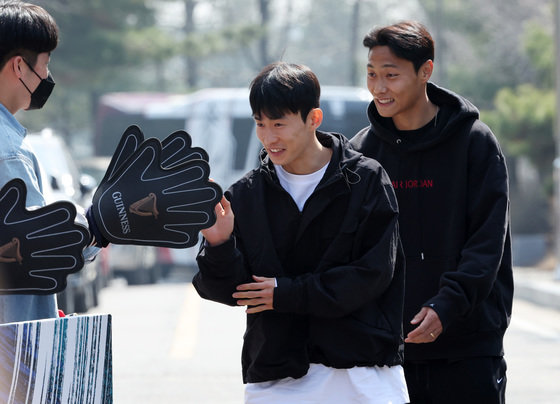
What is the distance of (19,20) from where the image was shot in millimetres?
3131

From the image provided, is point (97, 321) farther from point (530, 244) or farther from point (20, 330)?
point (530, 244)

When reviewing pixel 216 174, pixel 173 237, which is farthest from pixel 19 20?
pixel 216 174

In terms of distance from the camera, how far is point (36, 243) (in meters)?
2.79

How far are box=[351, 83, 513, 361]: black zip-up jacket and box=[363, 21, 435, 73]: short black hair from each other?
0.68 feet

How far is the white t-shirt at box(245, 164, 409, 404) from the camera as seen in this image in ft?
10.9

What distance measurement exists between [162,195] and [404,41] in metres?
1.36

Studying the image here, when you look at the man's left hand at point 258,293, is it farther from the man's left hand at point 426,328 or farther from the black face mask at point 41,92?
the black face mask at point 41,92

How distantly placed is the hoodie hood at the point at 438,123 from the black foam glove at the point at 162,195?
119 cm

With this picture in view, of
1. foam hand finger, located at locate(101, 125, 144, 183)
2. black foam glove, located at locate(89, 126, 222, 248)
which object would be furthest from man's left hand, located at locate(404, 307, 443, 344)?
foam hand finger, located at locate(101, 125, 144, 183)

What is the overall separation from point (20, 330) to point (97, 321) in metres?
0.19

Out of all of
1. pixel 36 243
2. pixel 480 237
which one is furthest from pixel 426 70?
pixel 36 243

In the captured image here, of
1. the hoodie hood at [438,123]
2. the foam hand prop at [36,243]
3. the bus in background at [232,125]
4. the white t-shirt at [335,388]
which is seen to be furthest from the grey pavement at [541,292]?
the foam hand prop at [36,243]

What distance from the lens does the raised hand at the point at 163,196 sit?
294cm

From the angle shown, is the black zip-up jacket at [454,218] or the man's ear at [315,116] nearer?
the man's ear at [315,116]
